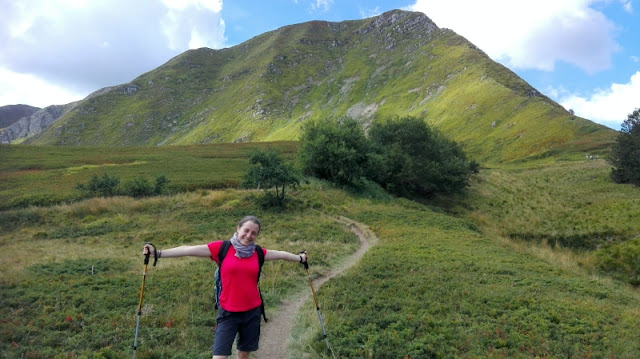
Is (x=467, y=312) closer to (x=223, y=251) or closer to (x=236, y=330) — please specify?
(x=236, y=330)

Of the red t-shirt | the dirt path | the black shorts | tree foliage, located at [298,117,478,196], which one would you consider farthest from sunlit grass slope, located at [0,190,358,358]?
tree foliage, located at [298,117,478,196]

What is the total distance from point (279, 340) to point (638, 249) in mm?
27762

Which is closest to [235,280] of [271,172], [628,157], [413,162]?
[271,172]

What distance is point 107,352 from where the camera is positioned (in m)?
8.64

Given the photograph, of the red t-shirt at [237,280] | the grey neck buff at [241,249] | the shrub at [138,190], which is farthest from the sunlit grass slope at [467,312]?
the shrub at [138,190]

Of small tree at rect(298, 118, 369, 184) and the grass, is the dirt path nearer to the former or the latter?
small tree at rect(298, 118, 369, 184)

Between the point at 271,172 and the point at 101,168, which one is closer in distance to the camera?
the point at 271,172

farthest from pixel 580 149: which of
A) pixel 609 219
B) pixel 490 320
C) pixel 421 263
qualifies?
pixel 490 320

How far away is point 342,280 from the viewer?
15.4 metres

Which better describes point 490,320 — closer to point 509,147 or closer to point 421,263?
point 421,263

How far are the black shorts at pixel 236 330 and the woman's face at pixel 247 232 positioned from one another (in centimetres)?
125

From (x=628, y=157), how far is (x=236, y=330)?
6818cm

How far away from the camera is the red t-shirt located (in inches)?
244

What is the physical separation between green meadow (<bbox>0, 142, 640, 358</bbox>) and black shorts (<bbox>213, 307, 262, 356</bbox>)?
2.85 metres
